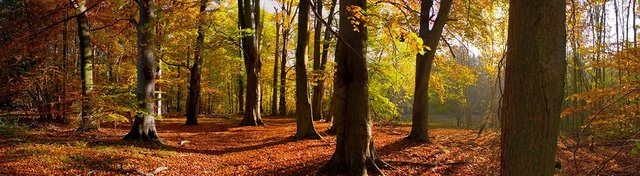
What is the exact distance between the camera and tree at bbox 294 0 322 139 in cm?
1193

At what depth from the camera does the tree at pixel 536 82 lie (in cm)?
216

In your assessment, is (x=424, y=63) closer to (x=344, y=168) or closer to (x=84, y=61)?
(x=344, y=168)

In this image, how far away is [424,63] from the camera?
10.6 meters

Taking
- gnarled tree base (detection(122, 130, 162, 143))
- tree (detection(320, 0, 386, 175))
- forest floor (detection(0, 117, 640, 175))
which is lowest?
forest floor (detection(0, 117, 640, 175))

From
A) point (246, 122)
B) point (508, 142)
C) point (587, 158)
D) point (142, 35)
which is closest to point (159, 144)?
point (142, 35)

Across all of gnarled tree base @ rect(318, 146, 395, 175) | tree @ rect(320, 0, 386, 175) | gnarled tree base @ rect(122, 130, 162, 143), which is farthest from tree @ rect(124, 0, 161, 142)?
tree @ rect(320, 0, 386, 175)

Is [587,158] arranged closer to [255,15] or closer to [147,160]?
[147,160]

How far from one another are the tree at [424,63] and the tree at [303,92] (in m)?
3.04

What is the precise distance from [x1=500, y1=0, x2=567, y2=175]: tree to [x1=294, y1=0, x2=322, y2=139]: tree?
978 centimetres

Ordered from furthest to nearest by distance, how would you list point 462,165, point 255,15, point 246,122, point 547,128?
point 255,15, point 246,122, point 462,165, point 547,128

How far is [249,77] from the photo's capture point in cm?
1719

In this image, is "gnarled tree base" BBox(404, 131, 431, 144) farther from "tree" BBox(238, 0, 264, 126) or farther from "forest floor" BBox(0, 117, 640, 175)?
"tree" BBox(238, 0, 264, 126)

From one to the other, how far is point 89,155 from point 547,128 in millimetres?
8007

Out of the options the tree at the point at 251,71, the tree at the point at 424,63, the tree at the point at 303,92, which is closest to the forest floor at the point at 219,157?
the tree at the point at 303,92
